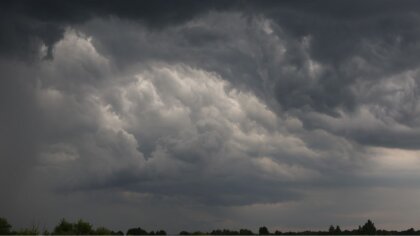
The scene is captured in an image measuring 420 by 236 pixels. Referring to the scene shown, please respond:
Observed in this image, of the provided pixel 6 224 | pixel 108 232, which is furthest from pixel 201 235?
pixel 6 224

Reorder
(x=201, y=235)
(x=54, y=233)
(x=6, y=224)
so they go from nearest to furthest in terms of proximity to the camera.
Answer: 1. (x=201, y=235)
2. (x=54, y=233)
3. (x=6, y=224)

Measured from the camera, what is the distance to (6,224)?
9638cm

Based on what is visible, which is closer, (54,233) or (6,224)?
(54,233)

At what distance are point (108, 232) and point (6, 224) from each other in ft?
58.2

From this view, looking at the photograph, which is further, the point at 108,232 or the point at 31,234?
the point at 108,232

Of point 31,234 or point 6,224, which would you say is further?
point 6,224

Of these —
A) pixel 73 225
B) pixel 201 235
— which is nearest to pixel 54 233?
pixel 73 225

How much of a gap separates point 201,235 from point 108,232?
74.7 feet

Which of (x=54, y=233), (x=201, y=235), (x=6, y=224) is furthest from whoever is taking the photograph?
(x=6, y=224)

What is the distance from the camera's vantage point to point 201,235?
76.7 metres

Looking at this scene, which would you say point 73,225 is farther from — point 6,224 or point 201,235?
point 201,235

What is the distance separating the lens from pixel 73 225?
94.8 metres

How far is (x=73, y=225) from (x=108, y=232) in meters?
6.20

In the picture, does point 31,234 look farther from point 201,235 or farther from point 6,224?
point 201,235
